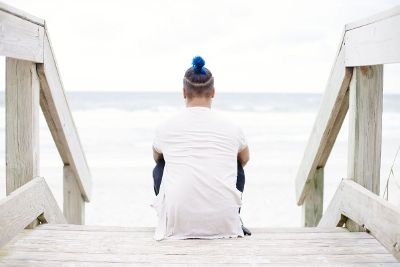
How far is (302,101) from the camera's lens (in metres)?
34.2

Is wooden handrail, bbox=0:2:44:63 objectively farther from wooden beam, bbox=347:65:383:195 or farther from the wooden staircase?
wooden beam, bbox=347:65:383:195

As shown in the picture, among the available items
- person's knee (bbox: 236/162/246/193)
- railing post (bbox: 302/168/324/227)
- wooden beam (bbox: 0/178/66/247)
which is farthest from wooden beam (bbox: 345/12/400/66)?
wooden beam (bbox: 0/178/66/247)

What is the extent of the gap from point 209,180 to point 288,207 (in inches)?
183

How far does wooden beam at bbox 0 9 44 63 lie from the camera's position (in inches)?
94.0

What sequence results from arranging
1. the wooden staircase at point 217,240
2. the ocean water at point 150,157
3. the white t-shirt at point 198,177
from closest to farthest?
1. the wooden staircase at point 217,240
2. the white t-shirt at point 198,177
3. the ocean water at point 150,157

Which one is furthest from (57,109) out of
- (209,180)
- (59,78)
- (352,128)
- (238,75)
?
(238,75)

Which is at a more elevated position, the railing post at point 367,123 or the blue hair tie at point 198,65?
the blue hair tie at point 198,65

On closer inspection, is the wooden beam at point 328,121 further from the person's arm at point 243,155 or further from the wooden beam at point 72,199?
the wooden beam at point 72,199

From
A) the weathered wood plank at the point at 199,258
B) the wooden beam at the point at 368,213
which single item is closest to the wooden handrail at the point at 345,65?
the wooden beam at the point at 368,213

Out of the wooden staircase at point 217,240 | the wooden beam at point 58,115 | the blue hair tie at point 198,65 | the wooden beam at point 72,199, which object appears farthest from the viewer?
the wooden beam at point 72,199

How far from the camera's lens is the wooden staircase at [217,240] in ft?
8.01

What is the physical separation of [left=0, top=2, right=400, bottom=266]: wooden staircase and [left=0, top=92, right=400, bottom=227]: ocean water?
52 cm

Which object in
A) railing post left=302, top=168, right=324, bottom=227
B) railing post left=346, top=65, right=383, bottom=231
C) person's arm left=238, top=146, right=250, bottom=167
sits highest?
railing post left=346, top=65, right=383, bottom=231

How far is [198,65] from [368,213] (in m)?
1.19
